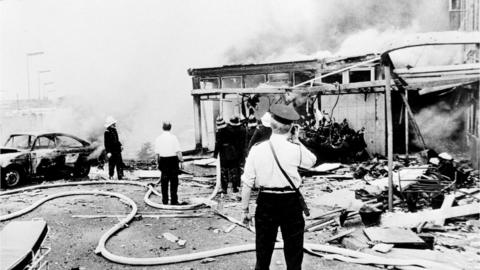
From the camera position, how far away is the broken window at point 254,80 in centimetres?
2006

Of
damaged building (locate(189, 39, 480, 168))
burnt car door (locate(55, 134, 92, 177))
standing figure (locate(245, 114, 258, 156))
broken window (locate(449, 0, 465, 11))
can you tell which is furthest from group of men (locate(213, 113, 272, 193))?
broken window (locate(449, 0, 465, 11))

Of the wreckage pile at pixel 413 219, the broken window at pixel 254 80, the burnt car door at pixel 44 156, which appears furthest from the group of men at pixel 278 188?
the broken window at pixel 254 80

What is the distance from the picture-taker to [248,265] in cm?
560

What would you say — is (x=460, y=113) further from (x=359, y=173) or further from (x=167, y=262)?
(x=167, y=262)

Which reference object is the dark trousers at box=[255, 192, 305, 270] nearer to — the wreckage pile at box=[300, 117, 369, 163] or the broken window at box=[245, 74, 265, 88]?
the wreckage pile at box=[300, 117, 369, 163]

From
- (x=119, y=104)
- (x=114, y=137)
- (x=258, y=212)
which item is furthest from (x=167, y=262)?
(x=119, y=104)

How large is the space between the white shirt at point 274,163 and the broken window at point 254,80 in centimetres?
1586

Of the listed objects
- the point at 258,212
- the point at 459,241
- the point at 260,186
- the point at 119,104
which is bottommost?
the point at 459,241

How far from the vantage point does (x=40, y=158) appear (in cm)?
1320

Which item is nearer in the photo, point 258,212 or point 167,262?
point 258,212

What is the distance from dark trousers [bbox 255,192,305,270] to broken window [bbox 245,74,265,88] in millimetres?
16053

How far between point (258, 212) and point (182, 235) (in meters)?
3.24

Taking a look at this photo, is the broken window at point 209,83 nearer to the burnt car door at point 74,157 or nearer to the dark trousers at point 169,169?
the burnt car door at point 74,157

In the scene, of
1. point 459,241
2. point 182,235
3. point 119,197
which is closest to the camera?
point 459,241
